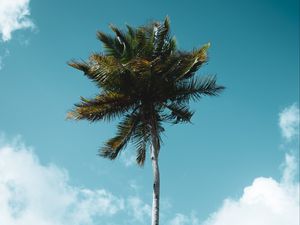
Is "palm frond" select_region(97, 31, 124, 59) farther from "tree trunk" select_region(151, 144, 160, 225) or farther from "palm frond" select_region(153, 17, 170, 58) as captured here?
"tree trunk" select_region(151, 144, 160, 225)

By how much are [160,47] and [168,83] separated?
2.04 meters

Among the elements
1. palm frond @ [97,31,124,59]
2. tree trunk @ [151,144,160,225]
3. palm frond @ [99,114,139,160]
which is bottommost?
tree trunk @ [151,144,160,225]

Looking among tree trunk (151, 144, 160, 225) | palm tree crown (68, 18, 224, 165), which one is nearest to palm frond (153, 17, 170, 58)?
palm tree crown (68, 18, 224, 165)

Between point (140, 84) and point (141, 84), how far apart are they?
4 cm

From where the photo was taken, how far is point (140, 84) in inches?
730

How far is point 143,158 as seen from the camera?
19.4 m

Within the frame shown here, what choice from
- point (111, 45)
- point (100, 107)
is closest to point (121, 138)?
point (100, 107)

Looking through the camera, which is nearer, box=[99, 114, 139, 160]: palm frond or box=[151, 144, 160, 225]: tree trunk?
box=[151, 144, 160, 225]: tree trunk

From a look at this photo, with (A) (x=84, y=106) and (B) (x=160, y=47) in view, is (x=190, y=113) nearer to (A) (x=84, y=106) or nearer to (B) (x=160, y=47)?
(B) (x=160, y=47)

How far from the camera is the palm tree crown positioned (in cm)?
1845

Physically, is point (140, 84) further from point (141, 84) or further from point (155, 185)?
point (155, 185)

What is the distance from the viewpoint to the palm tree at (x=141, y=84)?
60.4 ft

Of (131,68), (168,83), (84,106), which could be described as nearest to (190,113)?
(168,83)

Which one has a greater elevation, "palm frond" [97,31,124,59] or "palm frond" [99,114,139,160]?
"palm frond" [97,31,124,59]
